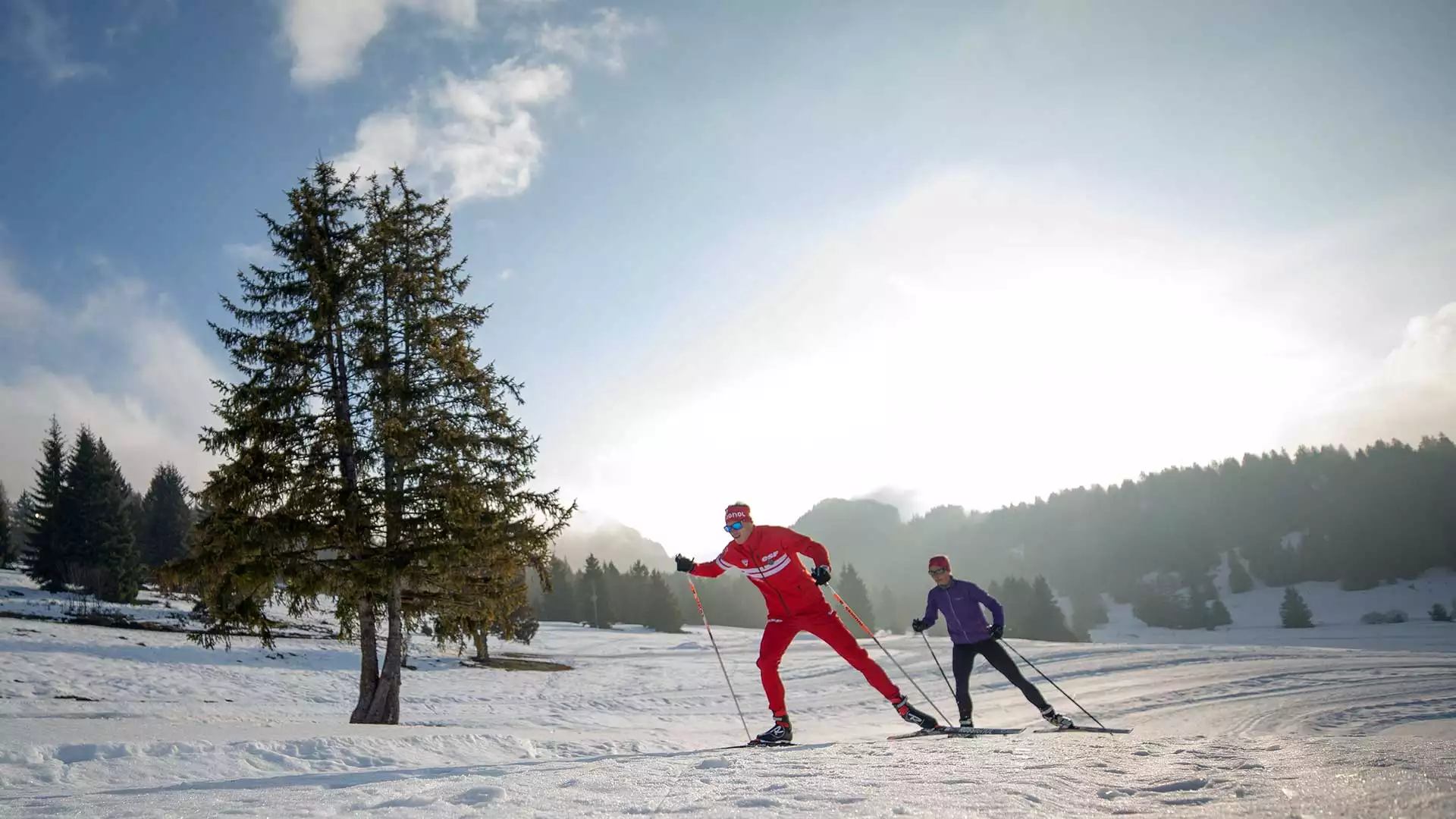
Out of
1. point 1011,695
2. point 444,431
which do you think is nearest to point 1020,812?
point 444,431

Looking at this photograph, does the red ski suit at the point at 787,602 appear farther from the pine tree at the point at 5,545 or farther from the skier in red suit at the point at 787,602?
the pine tree at the point at 5,545

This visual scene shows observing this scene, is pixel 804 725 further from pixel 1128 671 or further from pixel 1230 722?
pixel 1128 671

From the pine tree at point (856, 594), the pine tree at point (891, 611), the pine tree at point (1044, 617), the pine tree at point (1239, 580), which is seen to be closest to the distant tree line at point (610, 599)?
the pine tree at point (856, 594)

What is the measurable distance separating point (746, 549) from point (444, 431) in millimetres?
6849

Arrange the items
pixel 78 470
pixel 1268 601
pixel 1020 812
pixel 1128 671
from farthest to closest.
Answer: pixel 1268 601 < pixel 78 470 < pixel 1128 671 < pixel 1020 812

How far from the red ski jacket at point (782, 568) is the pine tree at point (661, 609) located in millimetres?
56118

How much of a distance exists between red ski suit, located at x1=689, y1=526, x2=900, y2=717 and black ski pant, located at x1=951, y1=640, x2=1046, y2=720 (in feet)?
3.99

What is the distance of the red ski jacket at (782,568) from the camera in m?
7.89

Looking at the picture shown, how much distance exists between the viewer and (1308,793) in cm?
308

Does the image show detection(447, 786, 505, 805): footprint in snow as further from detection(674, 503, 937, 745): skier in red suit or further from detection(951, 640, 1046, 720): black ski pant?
detection(951, 640, 1046, 720): black ski pant

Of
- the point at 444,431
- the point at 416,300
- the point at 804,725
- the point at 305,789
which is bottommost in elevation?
the point at 804,725

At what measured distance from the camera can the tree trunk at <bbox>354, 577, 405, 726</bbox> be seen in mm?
12062

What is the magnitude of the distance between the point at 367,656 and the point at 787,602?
8938 mm

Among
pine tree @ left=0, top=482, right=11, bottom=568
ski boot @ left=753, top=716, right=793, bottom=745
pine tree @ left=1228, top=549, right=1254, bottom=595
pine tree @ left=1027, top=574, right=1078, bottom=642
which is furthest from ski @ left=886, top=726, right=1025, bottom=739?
pine tree @ left=1228, top=549, right=1254, bottom=595
